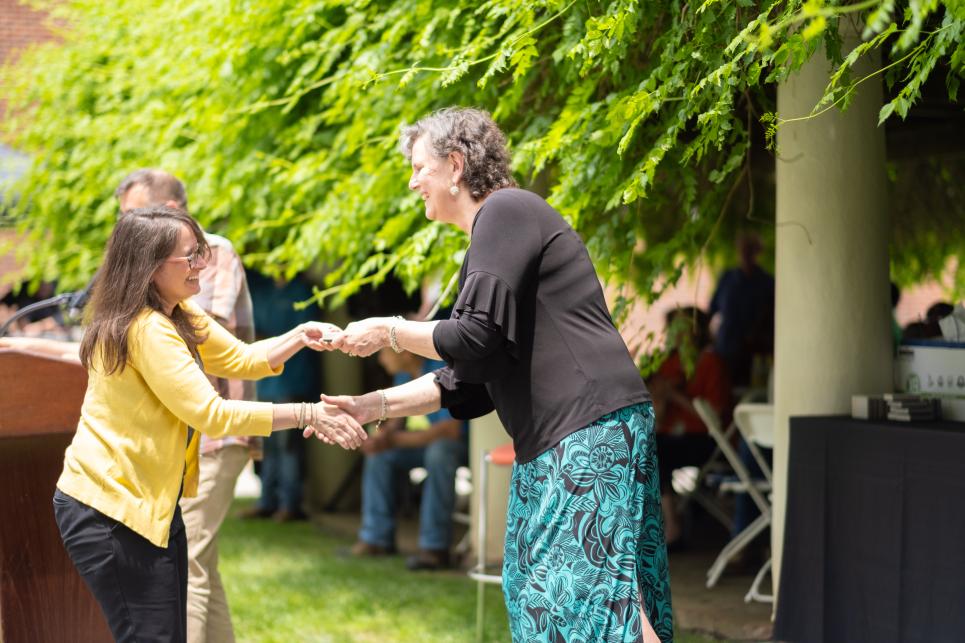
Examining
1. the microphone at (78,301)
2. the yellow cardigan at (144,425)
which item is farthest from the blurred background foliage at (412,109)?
the yellow cardigan at (144,425)

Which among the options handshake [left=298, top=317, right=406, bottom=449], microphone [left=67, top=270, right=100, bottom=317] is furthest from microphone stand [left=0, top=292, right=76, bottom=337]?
handshake [left=298, top=317, right=406, bottom=449]

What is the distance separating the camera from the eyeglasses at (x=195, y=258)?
3.29 m

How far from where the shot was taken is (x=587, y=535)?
2898mm

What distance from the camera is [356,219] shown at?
5742mm

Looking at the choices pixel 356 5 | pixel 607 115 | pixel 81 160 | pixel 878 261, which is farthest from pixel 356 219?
pixel 81 160

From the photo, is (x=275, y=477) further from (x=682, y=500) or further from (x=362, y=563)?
(x=682, y=500)

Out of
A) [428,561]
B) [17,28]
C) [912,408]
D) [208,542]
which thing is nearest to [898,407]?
[912,408]

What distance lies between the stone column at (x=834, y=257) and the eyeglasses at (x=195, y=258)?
101 inches

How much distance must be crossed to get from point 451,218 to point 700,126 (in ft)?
3.87

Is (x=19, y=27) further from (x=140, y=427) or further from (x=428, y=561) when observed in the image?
(x=140, y=427)

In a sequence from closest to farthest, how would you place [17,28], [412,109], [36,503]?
1. [36,503]
2. [412,109]
3. [17,28]

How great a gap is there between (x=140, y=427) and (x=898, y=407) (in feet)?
9.34

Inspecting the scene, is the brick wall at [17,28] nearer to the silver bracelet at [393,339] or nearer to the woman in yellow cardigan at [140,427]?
the woman in yellow cardigan at [140,427]

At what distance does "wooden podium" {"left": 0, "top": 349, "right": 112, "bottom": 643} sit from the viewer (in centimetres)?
382
